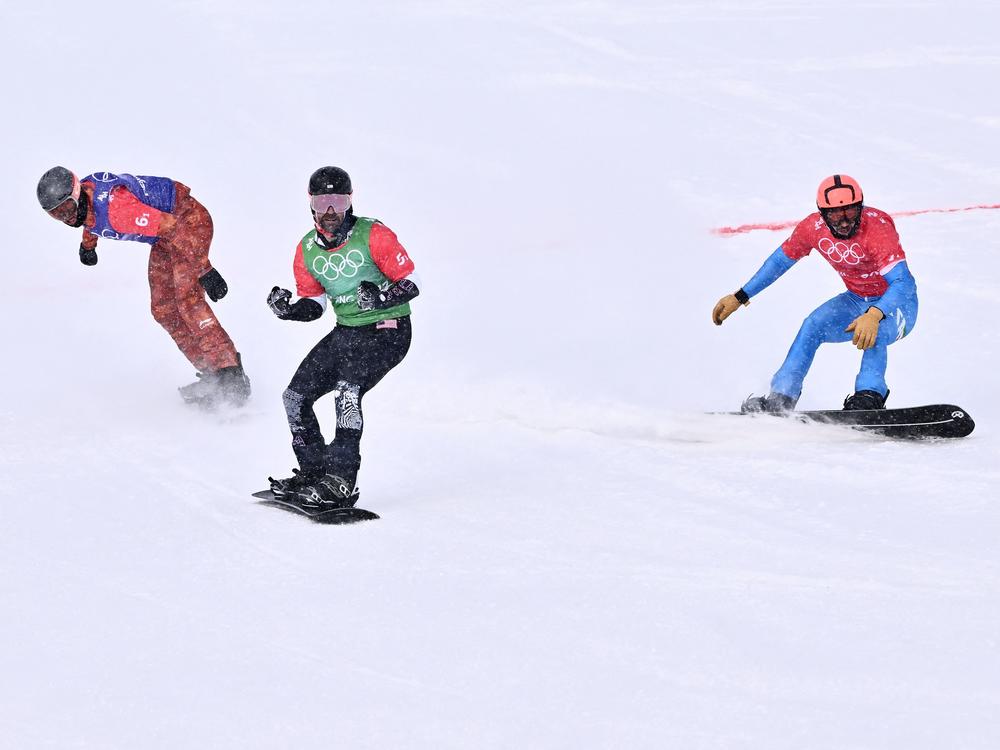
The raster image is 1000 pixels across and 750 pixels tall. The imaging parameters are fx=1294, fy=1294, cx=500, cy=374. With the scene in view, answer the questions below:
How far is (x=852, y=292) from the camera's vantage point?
24.3 ft

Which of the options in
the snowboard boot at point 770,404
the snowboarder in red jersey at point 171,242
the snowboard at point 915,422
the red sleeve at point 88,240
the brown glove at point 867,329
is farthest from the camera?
the red sleeve at point 88,240

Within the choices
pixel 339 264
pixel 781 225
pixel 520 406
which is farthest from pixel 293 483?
pixel 781 225

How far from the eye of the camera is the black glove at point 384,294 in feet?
19.6

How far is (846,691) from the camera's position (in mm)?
4109

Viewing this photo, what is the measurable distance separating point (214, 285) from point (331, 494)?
2.42m

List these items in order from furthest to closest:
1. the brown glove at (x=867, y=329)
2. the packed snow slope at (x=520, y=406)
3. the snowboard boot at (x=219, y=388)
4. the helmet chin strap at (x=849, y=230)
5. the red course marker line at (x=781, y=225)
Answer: the red course marker line at (x=781, y=225)
the snowboard boot at (x=219, y=388)
the helmet chin strap at (x=849, y=230)
the brown glove at (x=867, y=329)
the packed snow slope at (x=520, y=406)

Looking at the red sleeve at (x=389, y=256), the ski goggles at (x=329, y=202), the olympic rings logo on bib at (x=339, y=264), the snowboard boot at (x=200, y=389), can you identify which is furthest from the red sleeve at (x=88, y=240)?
the red sleeve at (x=389, y=256)

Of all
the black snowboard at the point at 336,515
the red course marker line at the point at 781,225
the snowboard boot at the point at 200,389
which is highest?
the red course marker line at the point at 781,225

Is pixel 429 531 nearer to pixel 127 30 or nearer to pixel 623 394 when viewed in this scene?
pixel 623 394

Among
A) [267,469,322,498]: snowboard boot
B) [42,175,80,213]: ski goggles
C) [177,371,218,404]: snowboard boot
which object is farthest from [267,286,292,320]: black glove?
[177,371,218,404]: snowboard boot

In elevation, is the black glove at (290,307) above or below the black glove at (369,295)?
below

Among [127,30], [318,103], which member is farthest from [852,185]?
[127,30]

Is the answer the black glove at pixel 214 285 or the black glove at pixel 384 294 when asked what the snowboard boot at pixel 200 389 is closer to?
the black glove at pixel 214 285

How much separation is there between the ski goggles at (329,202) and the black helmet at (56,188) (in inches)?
85.1
